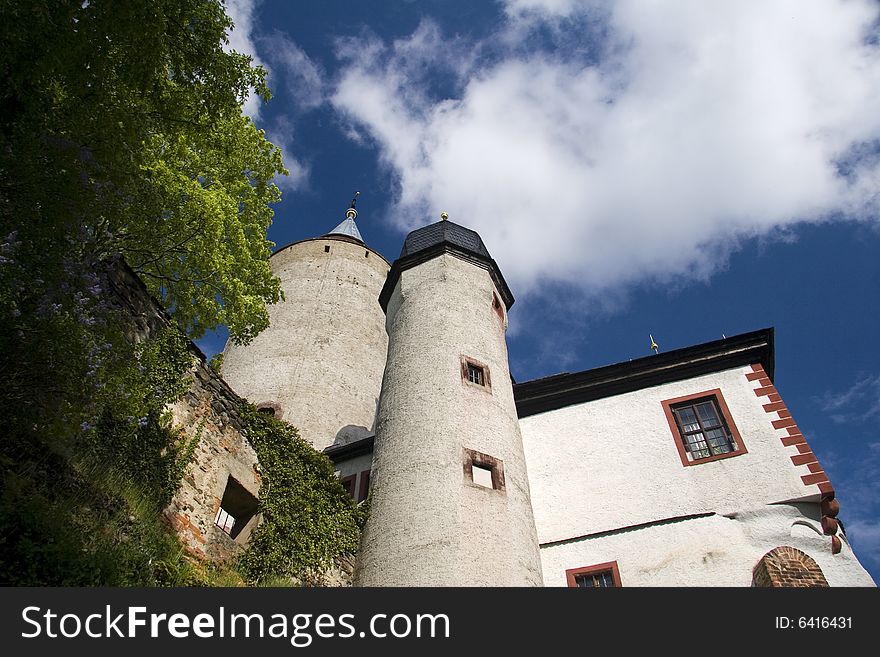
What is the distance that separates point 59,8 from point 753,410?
1444cm

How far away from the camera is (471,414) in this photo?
14.6 m

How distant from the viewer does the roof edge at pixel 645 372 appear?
15.9m

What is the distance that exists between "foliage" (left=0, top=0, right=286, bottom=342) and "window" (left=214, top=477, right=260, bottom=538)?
376cm

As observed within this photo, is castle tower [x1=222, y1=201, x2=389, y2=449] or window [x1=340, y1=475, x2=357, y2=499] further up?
castle tower [x1=222, y1=201, x2=389, y2=449]

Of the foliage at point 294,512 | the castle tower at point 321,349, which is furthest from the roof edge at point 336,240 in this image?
the foliage at point 294,512

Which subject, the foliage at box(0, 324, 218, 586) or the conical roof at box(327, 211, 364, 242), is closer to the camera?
the foliage at box(0, 324, 218, 586)

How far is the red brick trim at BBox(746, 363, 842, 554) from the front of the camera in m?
12.5

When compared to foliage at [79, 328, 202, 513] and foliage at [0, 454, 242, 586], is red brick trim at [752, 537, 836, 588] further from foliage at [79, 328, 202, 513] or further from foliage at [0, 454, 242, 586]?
foliage at [79, 328, 202, 513]

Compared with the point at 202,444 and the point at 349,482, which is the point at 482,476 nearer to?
the point at 349,482

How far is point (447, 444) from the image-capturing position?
539 inches

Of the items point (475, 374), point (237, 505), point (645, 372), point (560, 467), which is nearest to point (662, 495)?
point (560, 467)

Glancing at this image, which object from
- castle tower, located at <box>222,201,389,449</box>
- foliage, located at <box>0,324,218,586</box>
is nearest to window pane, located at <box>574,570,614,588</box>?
foliage, located at <box>0,324,218,586</box>

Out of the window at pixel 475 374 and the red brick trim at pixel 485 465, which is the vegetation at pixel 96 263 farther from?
the window at pixel 475 374

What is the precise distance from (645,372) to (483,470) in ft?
17.5
